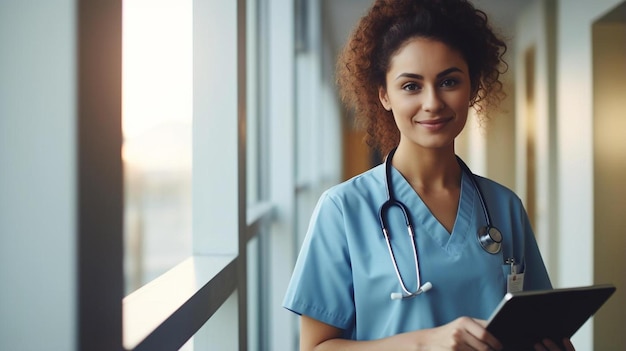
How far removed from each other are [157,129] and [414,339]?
95 cm

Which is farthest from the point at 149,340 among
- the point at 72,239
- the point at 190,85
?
the point at 190,85

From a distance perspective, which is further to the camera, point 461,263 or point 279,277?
point 279,277

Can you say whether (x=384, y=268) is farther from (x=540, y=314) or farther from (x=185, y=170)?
(x=185, y=170)

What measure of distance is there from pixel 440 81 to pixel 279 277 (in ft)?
5.51

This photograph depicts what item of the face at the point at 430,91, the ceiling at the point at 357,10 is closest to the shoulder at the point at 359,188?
the face at the point at 430,91

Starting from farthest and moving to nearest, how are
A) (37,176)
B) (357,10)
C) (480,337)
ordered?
(357,10), (480,337), (37,176)

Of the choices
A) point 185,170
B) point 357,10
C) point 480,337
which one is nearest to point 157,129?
point 185,170

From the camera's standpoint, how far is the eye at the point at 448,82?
1.05 metres

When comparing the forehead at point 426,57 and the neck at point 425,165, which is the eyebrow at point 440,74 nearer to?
the forehead at point 426,57

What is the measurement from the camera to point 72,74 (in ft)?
1.76

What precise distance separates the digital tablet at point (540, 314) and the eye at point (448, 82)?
0.39 m

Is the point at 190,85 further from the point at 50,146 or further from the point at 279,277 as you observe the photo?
the point at 279,277

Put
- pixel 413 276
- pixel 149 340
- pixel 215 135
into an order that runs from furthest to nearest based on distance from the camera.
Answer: pixel 215 135 < pixel 413 276 < pixel 149 340

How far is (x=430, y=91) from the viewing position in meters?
1.02
